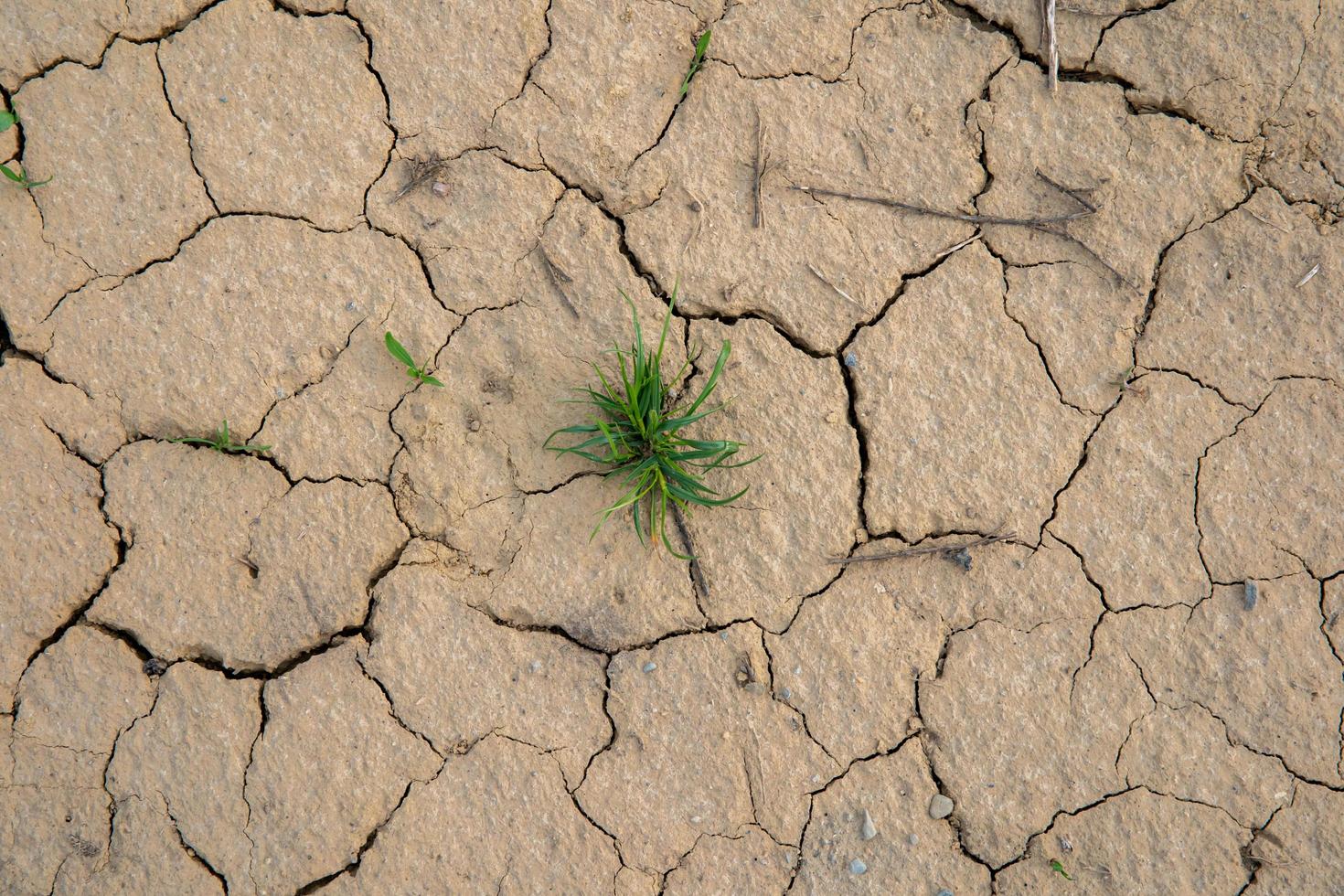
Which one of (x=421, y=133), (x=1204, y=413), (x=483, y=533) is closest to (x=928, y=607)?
(x=1204, y=413)

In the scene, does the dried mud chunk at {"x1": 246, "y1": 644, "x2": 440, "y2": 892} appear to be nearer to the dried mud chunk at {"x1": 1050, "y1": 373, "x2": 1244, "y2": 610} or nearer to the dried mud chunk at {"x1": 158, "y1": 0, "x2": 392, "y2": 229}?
the dried mud chunk at {"x1": 158, "y1": 0, "x2": 392, "y2": 229}

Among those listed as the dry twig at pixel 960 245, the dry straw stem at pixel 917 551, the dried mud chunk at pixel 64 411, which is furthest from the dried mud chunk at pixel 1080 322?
the dried mud chunk at pixel 64 411

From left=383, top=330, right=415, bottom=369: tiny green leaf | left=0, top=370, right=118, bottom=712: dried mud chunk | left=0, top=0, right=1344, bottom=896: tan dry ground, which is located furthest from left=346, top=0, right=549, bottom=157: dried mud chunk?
left=0, top=370, right=118, bottom=712: dried mud chunk

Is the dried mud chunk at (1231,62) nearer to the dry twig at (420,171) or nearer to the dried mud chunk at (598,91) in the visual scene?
the dried mud chunk at (598,91)

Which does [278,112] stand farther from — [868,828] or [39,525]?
[868,828]

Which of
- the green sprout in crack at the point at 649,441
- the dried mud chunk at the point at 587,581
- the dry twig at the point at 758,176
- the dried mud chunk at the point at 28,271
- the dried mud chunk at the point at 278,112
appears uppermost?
the dried mud chunk at the point at 278,112

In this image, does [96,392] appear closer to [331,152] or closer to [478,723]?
[331,152]
